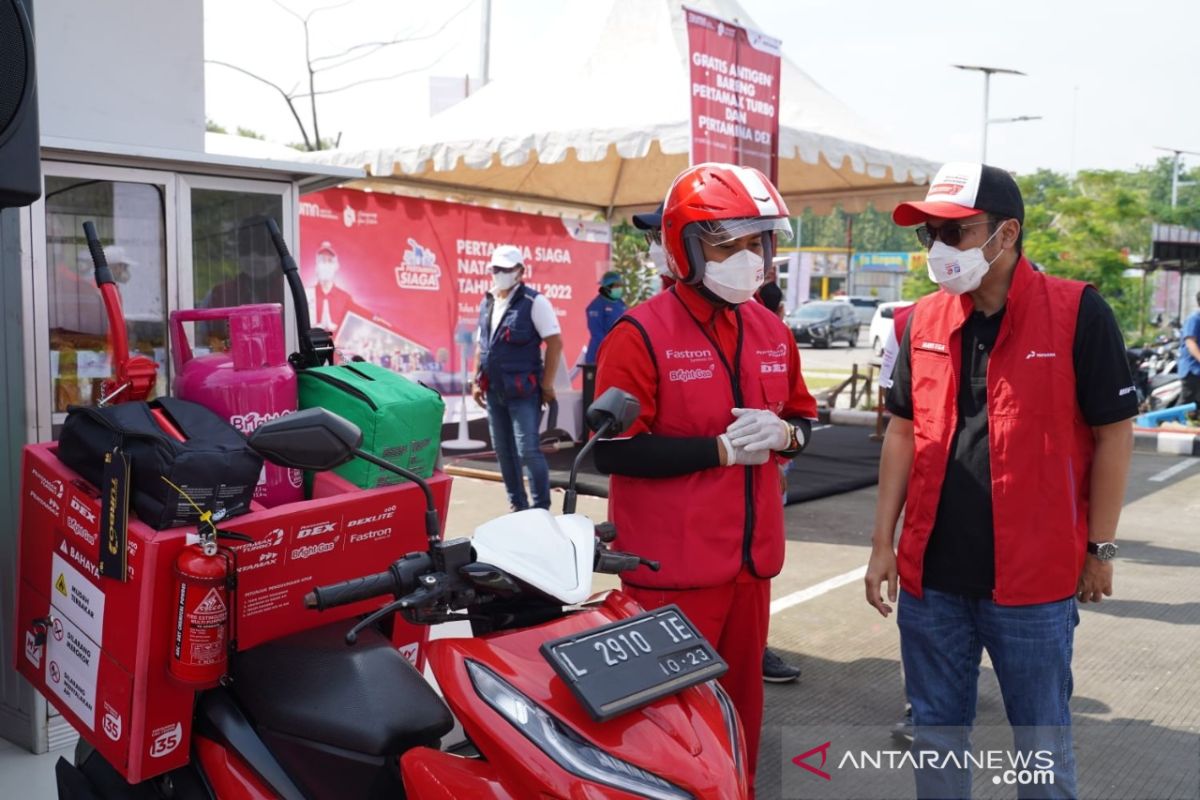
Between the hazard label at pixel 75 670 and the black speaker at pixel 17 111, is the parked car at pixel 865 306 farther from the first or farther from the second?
the black speaker at pixel 17 111

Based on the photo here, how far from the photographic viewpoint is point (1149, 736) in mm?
3955

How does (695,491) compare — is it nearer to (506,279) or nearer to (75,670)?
(75,670)

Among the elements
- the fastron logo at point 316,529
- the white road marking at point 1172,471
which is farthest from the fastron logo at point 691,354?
the white road marking at point 1172,471

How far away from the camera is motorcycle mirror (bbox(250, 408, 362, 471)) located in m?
1.84

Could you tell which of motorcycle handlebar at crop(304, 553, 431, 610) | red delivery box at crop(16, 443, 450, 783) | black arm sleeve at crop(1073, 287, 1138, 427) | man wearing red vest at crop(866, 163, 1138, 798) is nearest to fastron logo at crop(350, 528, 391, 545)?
red delivery box at crop(16, 443, 450, 783)

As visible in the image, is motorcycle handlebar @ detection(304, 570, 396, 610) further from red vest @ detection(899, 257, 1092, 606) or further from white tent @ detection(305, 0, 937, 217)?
white tent @ detection(305, 0, 937, 217)

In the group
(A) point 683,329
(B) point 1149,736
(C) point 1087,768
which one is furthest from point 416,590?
(B) point 1149,736

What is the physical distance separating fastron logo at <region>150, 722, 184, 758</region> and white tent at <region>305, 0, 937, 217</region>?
21.8 feet

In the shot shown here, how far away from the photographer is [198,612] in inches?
89.4

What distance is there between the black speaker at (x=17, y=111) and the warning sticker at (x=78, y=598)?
926 millimetres

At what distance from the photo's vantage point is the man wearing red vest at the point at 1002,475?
2.49 metres

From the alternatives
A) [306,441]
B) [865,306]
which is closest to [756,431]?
[306,441]

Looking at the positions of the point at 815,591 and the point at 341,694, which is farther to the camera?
the point at 815,591

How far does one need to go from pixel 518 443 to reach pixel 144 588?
487 centimetres
